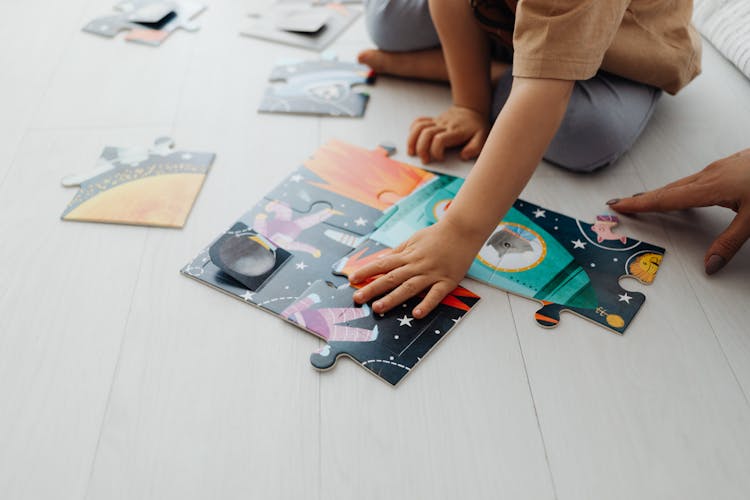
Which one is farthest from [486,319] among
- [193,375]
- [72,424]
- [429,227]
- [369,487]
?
[72,424]

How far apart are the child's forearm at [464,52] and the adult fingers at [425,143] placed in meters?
0.11

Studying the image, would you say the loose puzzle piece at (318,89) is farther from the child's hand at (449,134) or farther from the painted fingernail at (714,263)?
the painted fingernail at (714,263)

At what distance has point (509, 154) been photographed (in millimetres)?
799

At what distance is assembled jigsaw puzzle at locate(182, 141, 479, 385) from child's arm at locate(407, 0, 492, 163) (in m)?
0.07

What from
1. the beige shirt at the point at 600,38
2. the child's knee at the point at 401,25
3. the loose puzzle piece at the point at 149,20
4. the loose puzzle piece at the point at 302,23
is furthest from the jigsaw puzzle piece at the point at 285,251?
the loose puzzle piece at the point at 149,20

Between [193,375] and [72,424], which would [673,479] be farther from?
[72,424]

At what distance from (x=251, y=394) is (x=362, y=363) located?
0.44ft

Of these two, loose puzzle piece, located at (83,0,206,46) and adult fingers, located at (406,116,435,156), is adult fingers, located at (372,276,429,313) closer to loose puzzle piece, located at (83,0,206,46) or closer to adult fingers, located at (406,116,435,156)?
adult fingers, located at (406,116,435,156)

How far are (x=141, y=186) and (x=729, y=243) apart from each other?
2.91ft

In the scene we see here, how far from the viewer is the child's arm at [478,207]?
0.79 meters

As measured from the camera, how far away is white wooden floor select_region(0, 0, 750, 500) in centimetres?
65

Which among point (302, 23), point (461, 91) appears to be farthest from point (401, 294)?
point (302, 23)

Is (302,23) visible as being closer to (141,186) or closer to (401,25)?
(401,25)

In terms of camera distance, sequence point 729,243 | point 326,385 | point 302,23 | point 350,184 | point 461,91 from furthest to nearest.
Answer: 1. point 302,23
2. point 461,91
3. point 350,184
4. point 729,243
5. point 326,385
